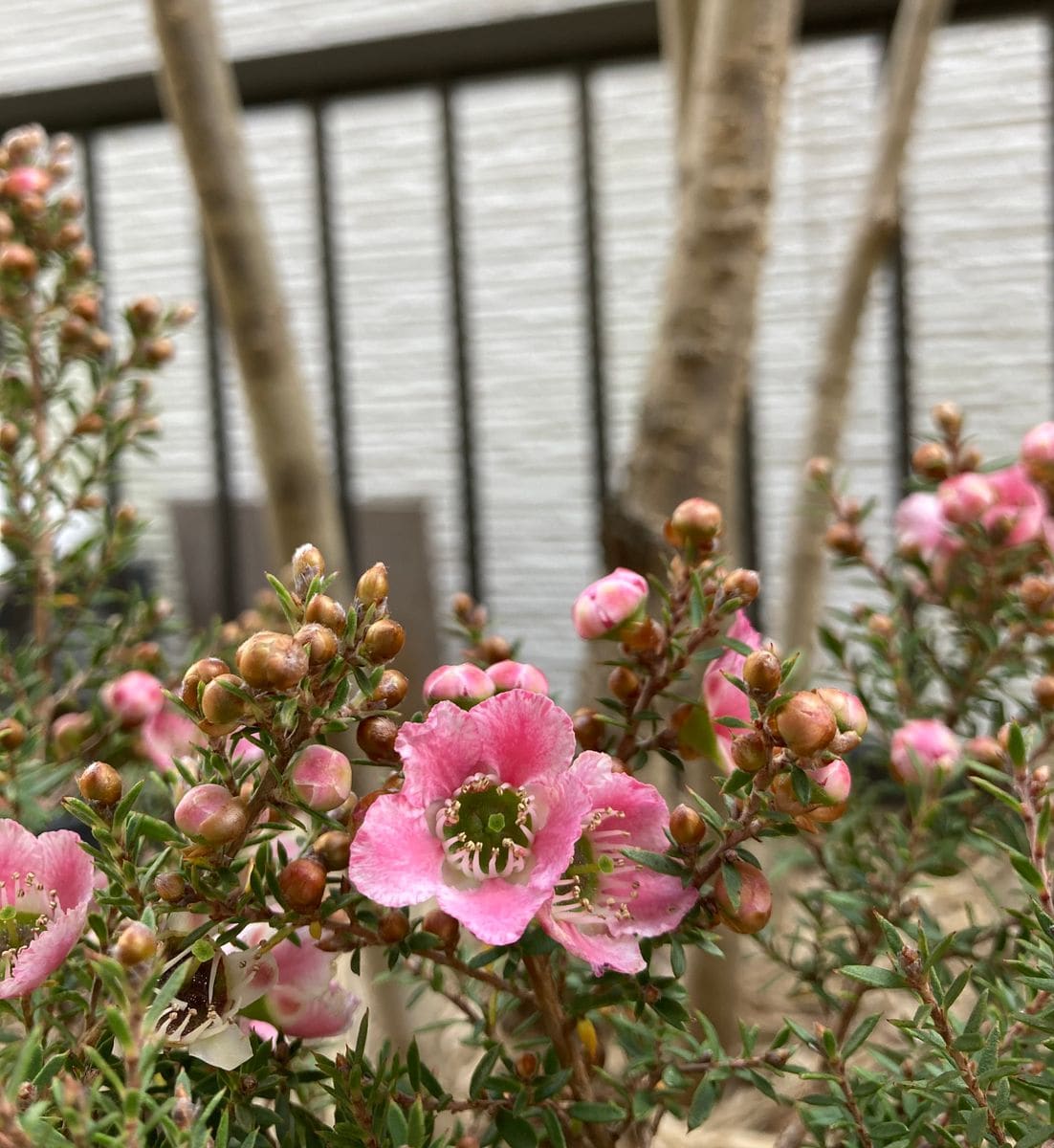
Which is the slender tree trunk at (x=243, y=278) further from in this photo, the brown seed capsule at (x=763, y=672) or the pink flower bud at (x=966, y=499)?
the brown seed capsule at (x=763, y=672)

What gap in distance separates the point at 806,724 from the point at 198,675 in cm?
19

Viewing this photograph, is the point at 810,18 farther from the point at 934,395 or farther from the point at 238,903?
the point at 238,903

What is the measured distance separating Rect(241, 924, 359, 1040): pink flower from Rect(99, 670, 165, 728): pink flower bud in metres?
0.30

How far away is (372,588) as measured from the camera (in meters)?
0.39

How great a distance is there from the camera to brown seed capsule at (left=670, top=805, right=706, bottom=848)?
0.42 metres

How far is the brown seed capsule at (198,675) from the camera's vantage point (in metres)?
0.39

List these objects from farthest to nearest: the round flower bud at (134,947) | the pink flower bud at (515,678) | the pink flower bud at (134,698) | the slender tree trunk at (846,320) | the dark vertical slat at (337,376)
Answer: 1. the dark vertical slat at (337,376)
2. the slender tree trunk at (846,320)
3. the pink flower bud at (134,698)
4. the pink flower bud at (515,678)
5. the round flower bud at (134,947)

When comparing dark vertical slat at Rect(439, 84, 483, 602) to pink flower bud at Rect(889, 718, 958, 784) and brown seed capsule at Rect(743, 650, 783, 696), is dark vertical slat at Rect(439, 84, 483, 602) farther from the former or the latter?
brown seed capsule at Rect(743, 650, 783, 696)

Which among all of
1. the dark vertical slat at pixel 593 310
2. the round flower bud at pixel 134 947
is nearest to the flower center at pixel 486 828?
the round flower bud at pixel 134 947

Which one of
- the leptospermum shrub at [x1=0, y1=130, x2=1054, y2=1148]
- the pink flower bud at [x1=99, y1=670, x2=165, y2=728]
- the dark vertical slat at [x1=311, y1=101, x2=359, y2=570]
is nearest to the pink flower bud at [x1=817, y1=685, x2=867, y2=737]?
the leptospermum shrub at [x1=0, y1=130, x2=1054, y2=1148]

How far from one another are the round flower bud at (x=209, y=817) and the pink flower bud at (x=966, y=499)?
450 millimetres

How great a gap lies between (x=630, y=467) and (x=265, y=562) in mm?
1231

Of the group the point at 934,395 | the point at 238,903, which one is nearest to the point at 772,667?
the point at 238,903

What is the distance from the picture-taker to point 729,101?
87 cm
